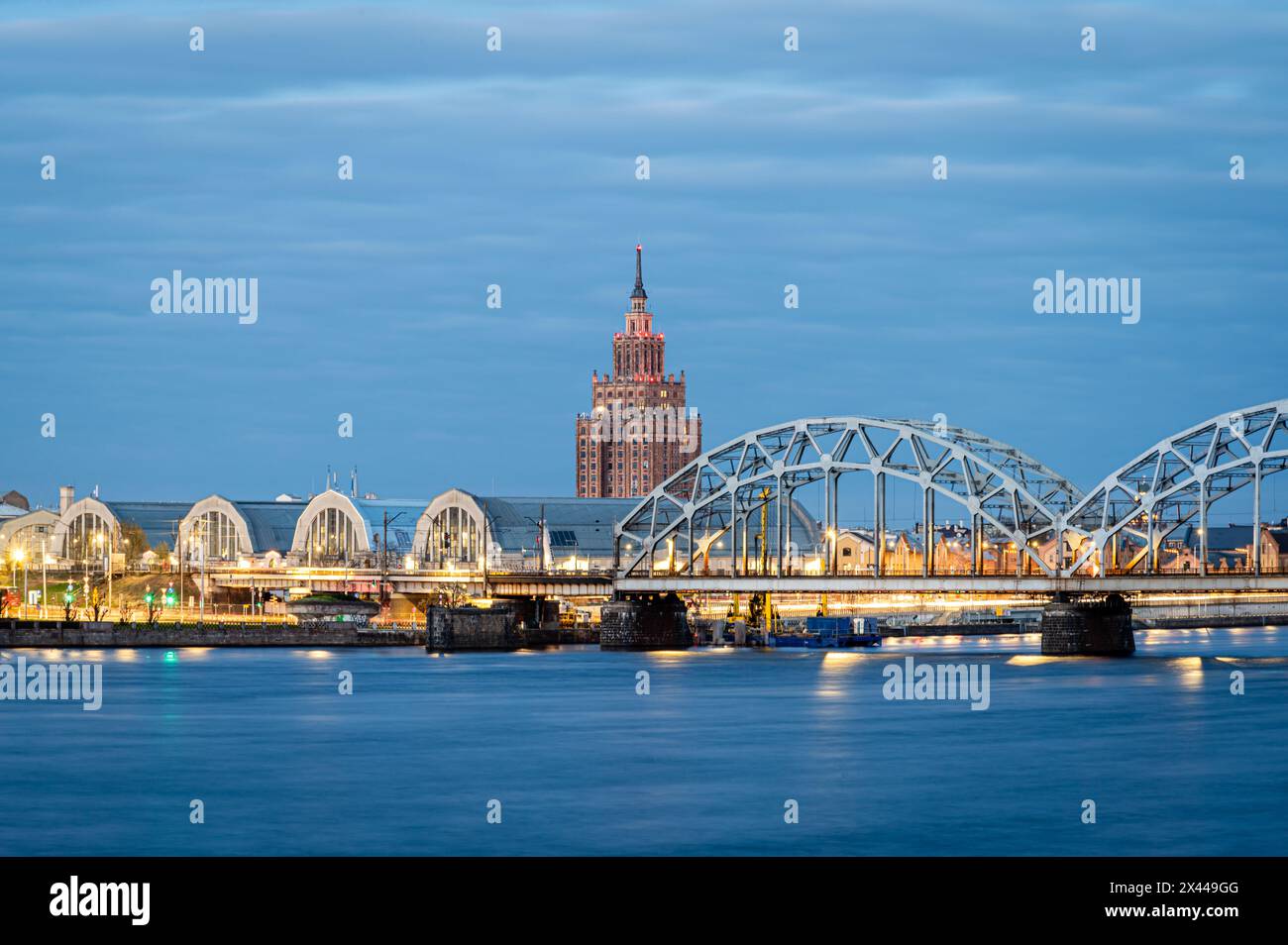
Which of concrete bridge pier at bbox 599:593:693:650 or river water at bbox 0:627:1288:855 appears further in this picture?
concrete bridge pier at bbox 599:593:693:650

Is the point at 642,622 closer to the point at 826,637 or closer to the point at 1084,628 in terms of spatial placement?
the point at 826,637
